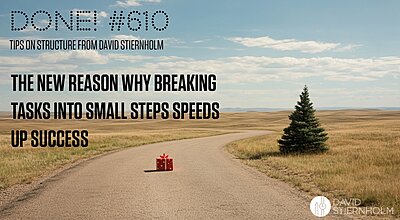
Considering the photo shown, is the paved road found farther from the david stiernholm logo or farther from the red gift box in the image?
the red gift box

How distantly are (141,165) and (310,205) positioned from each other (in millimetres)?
11066

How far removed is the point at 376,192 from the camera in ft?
37.2

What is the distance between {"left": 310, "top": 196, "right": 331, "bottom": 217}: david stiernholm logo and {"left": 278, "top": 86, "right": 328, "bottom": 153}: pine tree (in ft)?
47.6

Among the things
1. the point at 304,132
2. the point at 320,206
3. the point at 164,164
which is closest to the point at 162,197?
the point at 320,206

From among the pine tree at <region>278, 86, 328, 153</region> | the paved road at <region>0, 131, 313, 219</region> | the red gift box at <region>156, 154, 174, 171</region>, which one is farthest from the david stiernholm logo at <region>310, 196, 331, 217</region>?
the pine tree at <region>278, 86, 328, 153</region>

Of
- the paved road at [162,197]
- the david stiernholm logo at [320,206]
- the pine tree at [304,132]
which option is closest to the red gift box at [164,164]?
the paved road at [162,197]

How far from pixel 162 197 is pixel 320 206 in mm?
4083

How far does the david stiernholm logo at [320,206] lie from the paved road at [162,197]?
0.76 feet

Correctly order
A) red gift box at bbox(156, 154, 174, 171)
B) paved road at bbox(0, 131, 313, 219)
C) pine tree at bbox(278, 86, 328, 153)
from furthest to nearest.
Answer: pine tree at bbox(278, 86, 328, 153), red gift box at bbox(156, 154, 174, 171), paved road at bbox(0, 131, 313, 219)

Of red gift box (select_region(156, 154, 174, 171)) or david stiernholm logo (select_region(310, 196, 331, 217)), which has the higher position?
david stiernholm logo (select_region(310, 196, 331, 217))

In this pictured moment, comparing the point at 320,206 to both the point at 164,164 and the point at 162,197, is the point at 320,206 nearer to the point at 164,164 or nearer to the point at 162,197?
the point at 162,197

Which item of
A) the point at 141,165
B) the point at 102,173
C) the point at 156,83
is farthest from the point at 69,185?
the point at 156,83

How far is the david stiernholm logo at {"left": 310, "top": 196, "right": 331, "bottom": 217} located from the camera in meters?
9.41

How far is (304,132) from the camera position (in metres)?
25.8
